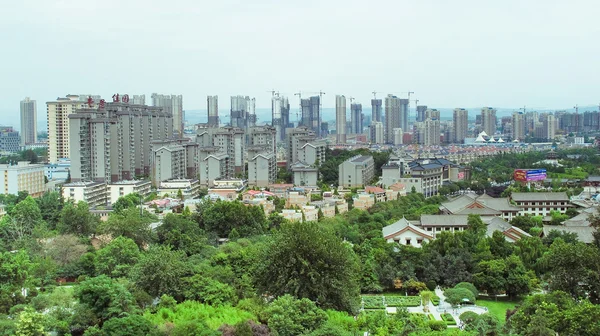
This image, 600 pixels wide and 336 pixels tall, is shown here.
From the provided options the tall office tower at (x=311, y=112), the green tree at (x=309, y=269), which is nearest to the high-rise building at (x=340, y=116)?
the tall office tower at (x=311, y=112)

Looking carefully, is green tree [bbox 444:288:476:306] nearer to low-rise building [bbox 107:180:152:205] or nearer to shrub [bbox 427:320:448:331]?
shrub [bbox 427:320:448:331]

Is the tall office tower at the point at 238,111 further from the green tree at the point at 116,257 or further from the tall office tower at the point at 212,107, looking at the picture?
the green tree at the point at 116,257

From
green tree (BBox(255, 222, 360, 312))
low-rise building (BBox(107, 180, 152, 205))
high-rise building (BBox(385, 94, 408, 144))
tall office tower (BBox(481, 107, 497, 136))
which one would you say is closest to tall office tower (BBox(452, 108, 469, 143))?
tall office tower (BBox(481, 107, 497, 136))

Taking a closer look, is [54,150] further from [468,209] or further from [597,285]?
[597,285]

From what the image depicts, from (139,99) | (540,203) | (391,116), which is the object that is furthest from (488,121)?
(540,203)

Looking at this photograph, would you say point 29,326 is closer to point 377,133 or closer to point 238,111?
point 238,111

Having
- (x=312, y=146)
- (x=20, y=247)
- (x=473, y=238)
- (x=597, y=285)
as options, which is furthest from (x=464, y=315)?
(x=312, y=146)
